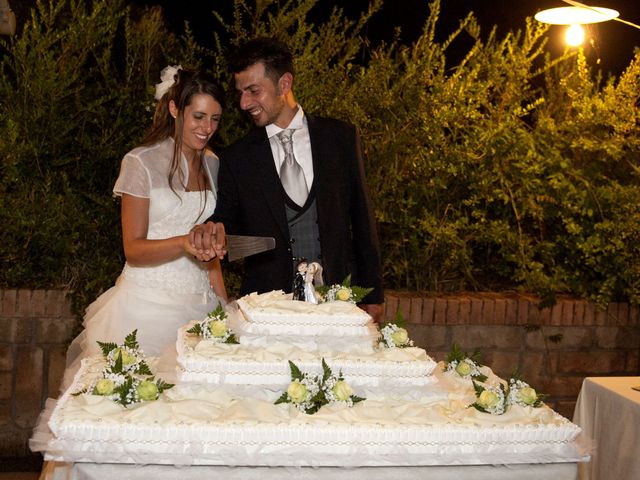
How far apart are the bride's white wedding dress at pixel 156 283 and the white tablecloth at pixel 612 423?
1646 mm

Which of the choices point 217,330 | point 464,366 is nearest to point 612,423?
point 464,366

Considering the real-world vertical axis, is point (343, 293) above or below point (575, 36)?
below

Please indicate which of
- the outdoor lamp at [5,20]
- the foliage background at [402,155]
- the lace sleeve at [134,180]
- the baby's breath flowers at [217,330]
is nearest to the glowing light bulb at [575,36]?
the foliage background at [402,155]

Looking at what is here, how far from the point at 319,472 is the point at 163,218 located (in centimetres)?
156

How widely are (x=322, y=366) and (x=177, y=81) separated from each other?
5.30ft

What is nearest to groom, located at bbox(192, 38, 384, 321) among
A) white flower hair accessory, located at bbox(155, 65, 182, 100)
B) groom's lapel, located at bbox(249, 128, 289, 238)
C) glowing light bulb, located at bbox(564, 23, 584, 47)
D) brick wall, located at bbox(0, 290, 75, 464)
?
groom's lapel, located at bbox(249, 128, 289, 238)

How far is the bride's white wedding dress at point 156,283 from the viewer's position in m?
3.44

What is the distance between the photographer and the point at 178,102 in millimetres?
3514

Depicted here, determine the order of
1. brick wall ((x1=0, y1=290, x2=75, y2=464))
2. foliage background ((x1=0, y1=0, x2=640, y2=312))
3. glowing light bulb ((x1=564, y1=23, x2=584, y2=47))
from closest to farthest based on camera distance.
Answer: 1. brick wall ((x1=0, y1=290, x2=75, y2=464))
2. foliage background ((x1=0, y1=0, x2=640, y2=312))
3. glowing light bulb ((x1=564, y1=23, x2=584, y2=47))

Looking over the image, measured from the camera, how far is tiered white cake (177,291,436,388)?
7.88 feet

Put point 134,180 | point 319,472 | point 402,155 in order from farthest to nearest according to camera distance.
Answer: point 402,155
point 134,180
point 319,472

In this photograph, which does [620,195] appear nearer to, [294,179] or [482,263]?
[482,263]

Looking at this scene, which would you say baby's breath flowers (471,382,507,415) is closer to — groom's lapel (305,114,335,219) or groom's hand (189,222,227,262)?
groom's hand (189,222,227,262)

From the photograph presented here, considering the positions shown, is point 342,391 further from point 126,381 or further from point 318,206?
point 318,206
